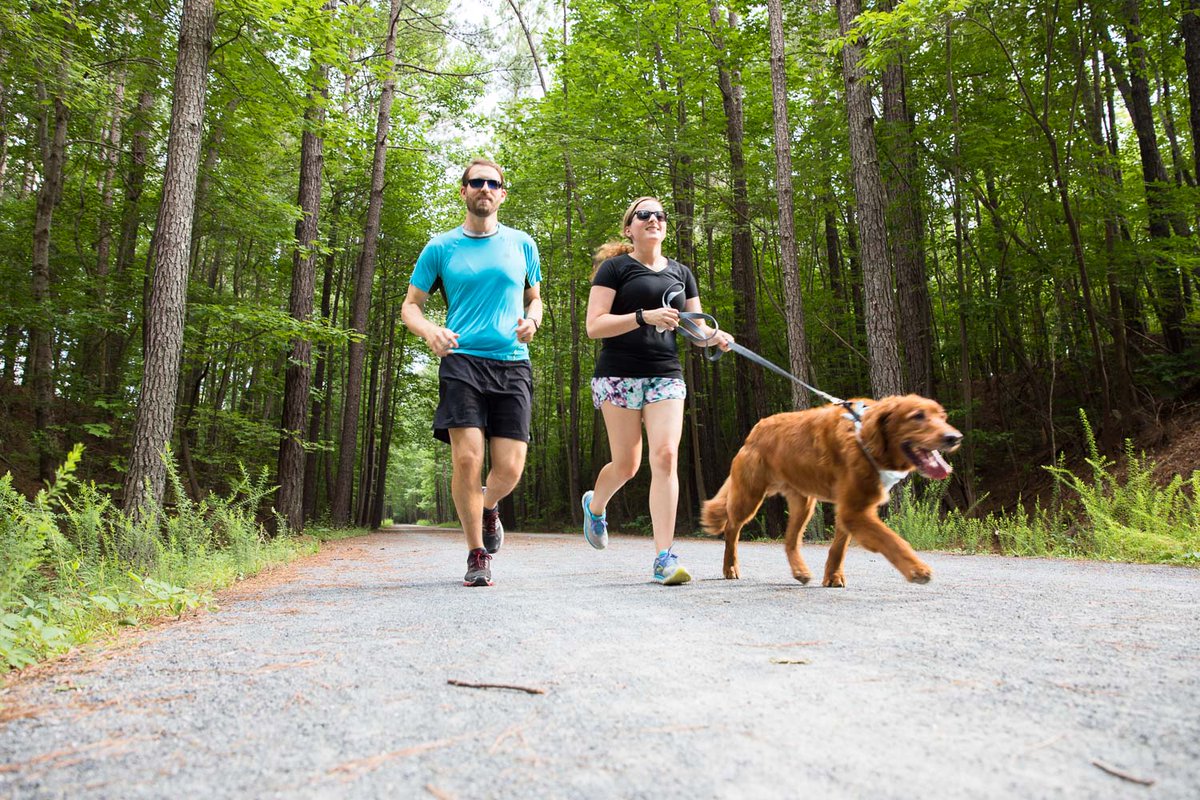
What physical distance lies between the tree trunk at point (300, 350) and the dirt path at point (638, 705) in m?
10.8

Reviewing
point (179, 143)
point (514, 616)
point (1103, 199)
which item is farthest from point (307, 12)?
point (1103, 199)

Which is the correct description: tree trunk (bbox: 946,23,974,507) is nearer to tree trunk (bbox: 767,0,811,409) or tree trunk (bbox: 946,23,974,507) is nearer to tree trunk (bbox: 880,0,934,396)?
tree trunk (bbox: 880,0,934,396)

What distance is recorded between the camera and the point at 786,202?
504 inches

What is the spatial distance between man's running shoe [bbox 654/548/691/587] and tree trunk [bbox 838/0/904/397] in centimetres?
679

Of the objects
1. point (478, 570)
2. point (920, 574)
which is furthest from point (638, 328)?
point (920, 574)

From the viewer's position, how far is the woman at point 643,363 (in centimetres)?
480

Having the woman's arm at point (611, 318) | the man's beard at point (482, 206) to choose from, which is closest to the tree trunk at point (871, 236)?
the woman's arm at point (611, 318)

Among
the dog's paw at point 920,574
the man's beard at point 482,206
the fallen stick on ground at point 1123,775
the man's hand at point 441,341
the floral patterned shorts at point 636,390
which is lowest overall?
the fallen stick on ground at point 1123,775

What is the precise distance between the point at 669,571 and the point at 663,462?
727 mm

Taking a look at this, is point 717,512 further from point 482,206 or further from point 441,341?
point 482,206

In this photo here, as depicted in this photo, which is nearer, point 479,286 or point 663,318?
point 663,318

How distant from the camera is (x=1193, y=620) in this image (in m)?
2.93

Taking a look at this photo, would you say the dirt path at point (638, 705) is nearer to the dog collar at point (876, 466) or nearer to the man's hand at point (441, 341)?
the dog collar at point (876, 466)

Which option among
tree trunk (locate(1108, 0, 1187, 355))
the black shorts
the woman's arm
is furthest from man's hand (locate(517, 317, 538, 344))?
tree trunk (locate(1108, 0, 1187, 355))
